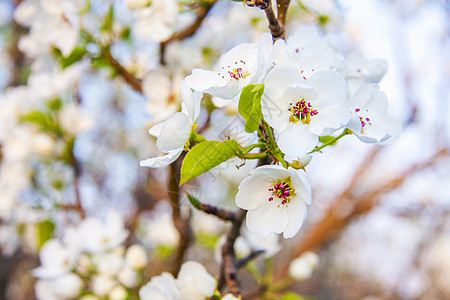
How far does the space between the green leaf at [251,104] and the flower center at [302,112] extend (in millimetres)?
44

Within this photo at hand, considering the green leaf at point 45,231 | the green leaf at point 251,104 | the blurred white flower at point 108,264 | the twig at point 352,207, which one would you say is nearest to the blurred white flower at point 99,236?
the blurred white flower at point 108,264

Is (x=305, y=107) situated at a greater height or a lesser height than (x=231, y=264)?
greater

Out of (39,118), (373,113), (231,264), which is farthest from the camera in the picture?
(39,118)

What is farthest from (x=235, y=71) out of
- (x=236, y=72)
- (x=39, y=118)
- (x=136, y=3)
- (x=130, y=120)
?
(x=130, y=120)

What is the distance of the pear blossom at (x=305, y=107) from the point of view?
471mm

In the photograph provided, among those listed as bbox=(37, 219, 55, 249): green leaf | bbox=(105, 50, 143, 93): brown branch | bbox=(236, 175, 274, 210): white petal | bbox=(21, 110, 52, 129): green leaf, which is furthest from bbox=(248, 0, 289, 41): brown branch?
bbox=(37, 219, 55, 249): green leaf

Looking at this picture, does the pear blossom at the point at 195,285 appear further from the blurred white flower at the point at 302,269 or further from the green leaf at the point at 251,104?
the blurred white flower at the point at 302,269

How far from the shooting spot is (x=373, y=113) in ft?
1.85

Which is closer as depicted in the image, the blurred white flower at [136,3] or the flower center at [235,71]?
the flower center at [235,71]

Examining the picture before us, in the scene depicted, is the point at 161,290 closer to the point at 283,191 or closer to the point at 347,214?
the point at 283,191

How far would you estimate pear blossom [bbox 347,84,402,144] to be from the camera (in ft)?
1.81

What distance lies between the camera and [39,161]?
145cm

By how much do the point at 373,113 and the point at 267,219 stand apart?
0.22m

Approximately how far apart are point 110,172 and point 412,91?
2.40 meters
